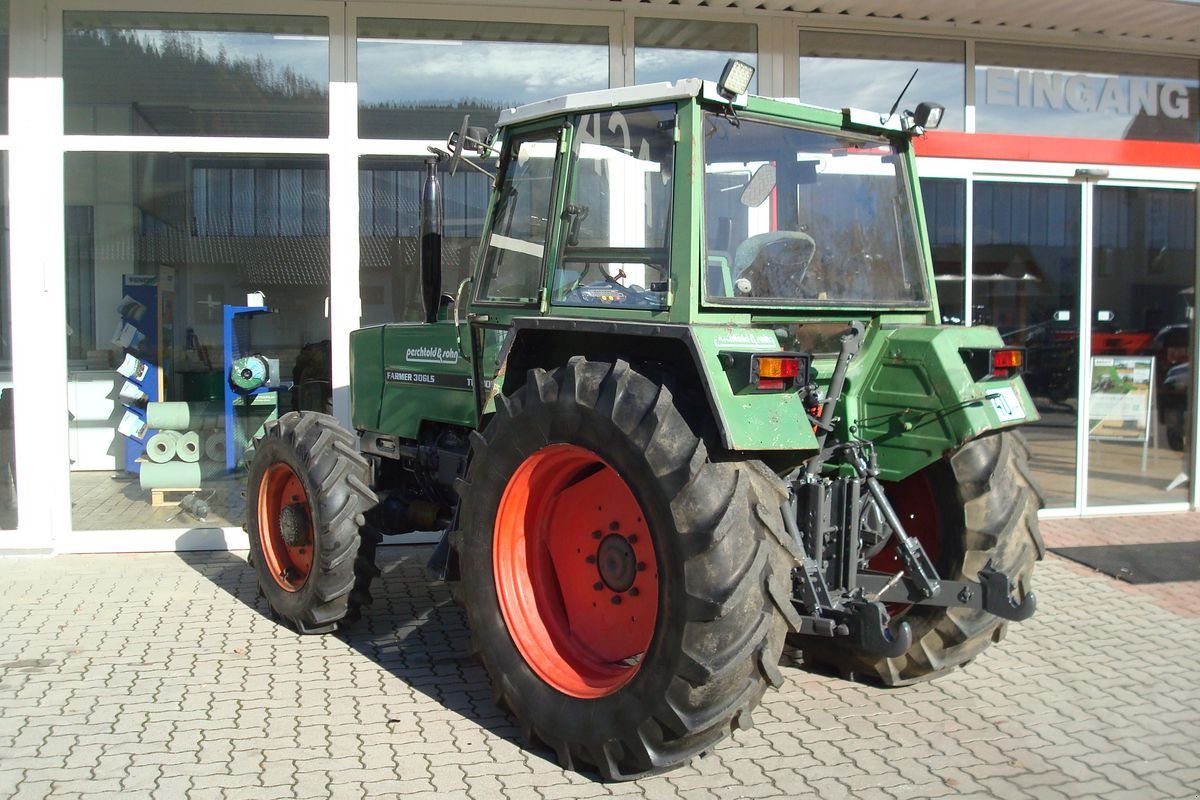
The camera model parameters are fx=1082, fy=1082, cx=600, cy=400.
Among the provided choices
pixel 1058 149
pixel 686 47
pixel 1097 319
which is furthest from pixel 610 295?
pixel 1097 319

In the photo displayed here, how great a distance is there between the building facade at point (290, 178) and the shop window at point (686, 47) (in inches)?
0.8

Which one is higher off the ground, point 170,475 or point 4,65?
point 4,65

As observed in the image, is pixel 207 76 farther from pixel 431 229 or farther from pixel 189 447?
pixel 431 229

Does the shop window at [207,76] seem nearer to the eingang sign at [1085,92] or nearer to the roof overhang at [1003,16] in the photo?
the roof overhang at [1003,16]

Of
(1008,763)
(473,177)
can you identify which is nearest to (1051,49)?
(473,177)

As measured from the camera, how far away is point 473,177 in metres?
7.10

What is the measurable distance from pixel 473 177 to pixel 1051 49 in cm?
471

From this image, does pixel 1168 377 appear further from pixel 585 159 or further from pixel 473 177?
pixel 585 159

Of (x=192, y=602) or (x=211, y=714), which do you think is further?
(x=192, y=602)

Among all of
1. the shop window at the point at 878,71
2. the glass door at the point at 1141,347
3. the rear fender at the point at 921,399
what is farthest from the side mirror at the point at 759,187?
the glass door at the point at 1141,347

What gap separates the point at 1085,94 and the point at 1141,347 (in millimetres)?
2061

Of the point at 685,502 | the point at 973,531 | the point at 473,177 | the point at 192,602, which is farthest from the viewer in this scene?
the point at 473,177

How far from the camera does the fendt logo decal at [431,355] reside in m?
5.32

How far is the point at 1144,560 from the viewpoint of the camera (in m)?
7.25
